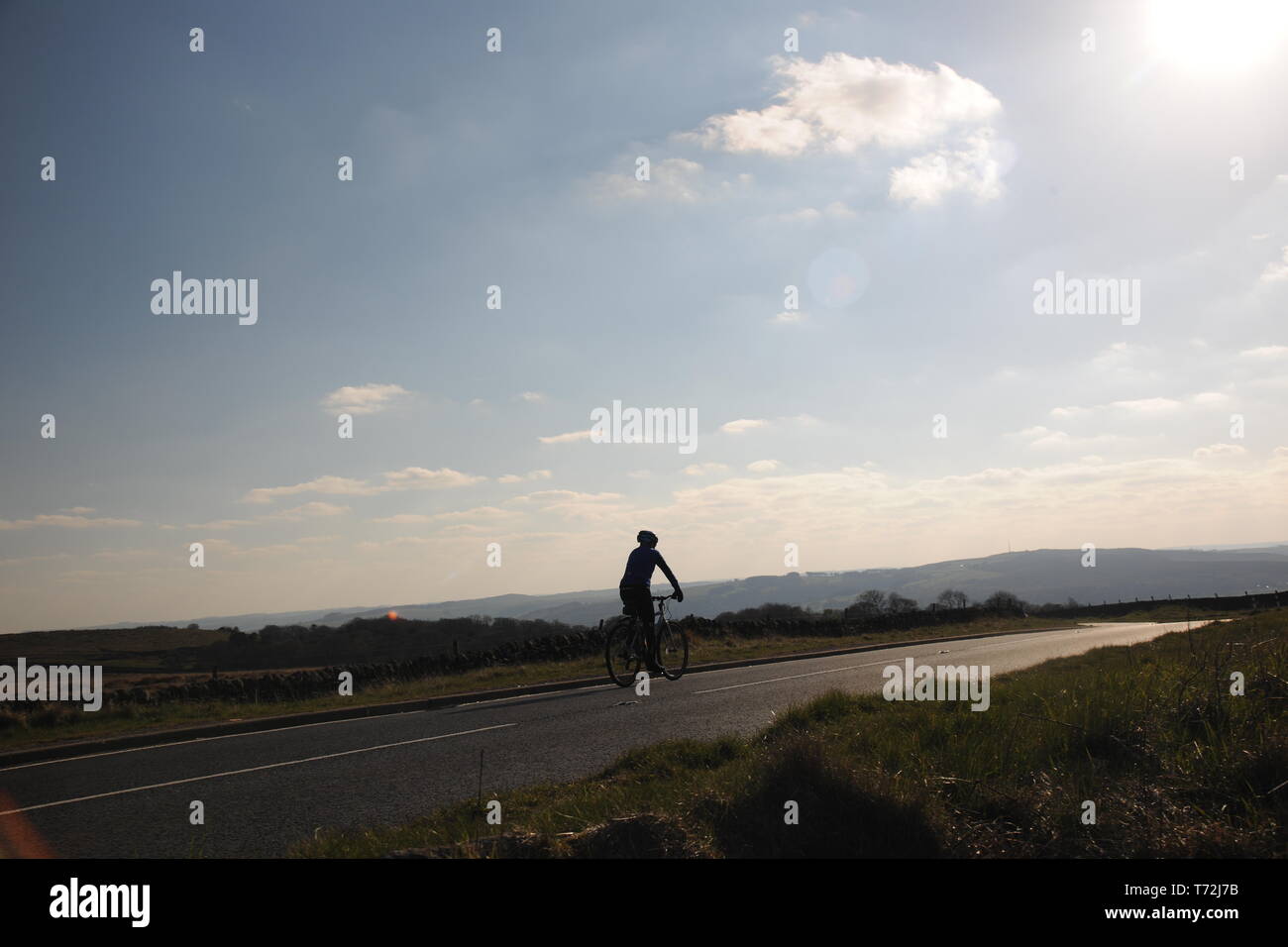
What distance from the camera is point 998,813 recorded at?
4.51 metres

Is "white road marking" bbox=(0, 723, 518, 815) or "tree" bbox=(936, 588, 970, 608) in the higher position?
"white road marking" bbox=(0, 723, 518, 815)

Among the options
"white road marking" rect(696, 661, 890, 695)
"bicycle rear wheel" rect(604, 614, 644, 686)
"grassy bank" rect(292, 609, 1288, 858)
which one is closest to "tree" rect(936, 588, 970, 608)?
"white road marking" rect(696, 661, 890, 695)

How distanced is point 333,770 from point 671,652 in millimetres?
7929

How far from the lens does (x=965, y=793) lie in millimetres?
4742

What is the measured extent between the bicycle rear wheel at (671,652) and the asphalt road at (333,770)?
2.53ft

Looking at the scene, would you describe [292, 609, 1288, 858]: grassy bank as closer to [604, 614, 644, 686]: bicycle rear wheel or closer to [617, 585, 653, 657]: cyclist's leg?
[617, 585, 653, 657]: cyclist's leg

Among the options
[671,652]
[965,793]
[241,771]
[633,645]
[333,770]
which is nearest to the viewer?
[965,793]

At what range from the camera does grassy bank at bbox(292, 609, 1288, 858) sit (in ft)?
13.0

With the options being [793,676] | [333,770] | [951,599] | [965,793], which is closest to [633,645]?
[793,676]

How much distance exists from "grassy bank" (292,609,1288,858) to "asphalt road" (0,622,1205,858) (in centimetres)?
112

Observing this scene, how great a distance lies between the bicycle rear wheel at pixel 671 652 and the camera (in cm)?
1416

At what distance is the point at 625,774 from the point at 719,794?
1848 mm

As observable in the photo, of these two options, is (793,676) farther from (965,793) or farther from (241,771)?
(965,793)

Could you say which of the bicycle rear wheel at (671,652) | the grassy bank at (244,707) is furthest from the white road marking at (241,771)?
the bicycle rear wheel at (671,652)
